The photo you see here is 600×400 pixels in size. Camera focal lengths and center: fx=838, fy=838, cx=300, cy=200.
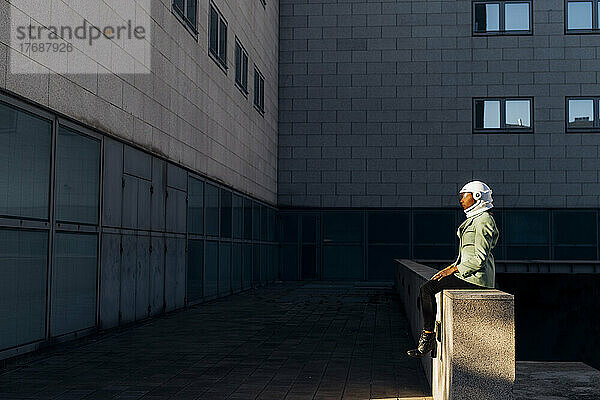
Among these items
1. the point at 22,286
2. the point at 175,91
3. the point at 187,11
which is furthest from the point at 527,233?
the point at 22,286

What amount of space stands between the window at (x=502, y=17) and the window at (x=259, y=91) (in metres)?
9.35

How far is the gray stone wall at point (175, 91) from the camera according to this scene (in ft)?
36.8

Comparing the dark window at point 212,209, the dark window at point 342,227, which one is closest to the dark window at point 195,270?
the dark window at point 212,209

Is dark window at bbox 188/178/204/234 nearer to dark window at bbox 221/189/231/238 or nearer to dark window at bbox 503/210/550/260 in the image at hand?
dark window at bbox 221/189/231/238

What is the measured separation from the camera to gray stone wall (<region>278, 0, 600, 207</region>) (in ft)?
107

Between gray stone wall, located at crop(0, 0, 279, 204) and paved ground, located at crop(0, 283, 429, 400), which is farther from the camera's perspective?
gray stone wall, located at crop(0, 0, 279, 204)

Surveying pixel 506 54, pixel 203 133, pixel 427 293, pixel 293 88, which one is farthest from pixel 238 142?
pixel 427 293

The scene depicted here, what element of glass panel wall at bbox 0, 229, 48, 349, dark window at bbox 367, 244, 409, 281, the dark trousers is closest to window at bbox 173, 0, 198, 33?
glass panel wall at bbox 0, 229, 48, 349

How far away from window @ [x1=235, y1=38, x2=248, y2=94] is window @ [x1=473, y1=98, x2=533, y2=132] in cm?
1108

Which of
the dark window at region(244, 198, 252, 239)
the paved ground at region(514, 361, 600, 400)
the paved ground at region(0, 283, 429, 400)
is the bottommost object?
the paved ground at region(514, 361, 600, 400)

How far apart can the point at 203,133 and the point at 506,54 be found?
55.3ft

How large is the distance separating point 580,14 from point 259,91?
13.5 metres

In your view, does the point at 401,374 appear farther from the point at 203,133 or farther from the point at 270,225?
the point at 270,225

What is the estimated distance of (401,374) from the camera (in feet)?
32.0
